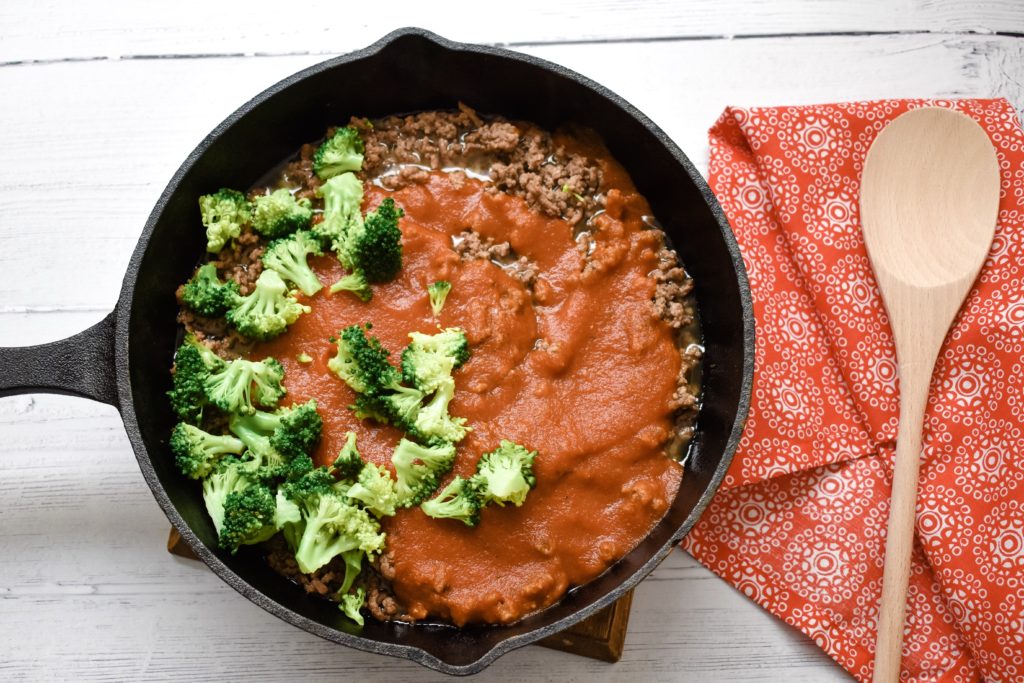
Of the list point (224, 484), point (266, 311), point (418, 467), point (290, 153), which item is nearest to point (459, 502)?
point (418, 467)

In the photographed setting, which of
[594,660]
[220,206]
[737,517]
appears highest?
[220,206]

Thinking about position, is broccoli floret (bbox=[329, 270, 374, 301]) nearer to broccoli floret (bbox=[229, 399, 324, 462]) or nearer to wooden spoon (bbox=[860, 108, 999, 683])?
broccoli floret (bbox=[229, 399, 324, 462])

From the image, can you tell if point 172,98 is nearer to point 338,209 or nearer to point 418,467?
point 338,209

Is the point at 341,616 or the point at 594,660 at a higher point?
the point at 341,616

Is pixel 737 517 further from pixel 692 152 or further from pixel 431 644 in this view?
pixel 692 152

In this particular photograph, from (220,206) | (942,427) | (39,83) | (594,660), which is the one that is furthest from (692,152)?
(39,83)

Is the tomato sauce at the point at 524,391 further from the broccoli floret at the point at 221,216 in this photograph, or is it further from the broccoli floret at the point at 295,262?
the broccoli floret at the point at 221,216
